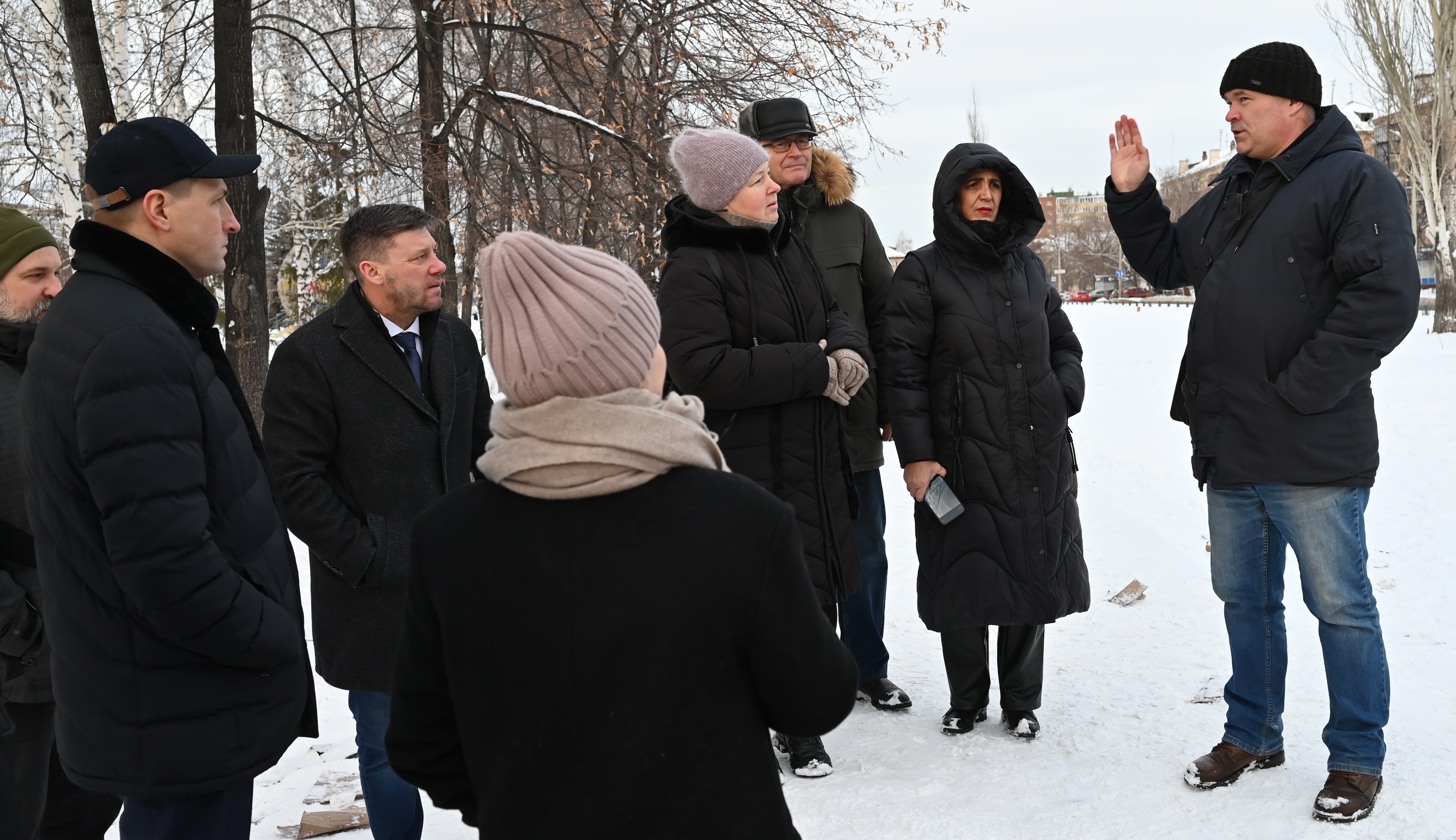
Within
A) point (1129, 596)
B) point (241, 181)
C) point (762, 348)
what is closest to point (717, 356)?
point (762, 348)

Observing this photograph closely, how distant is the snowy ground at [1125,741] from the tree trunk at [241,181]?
1.82 metres

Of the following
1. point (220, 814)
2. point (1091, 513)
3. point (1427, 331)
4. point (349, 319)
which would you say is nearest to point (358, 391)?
point (349, 319)

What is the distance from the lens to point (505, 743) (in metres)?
1.60

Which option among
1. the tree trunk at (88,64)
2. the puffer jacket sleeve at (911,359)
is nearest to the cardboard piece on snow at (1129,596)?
the puffer jacket sleeve at (911,359)

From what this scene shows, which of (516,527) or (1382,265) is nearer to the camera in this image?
(516,527)

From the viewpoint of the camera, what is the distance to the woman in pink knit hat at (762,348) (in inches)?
142

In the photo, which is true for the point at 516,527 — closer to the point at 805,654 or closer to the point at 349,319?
the point at 805,654

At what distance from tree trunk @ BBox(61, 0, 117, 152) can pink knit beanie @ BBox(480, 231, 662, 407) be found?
22.2ft

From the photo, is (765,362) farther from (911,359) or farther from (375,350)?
(375,350)

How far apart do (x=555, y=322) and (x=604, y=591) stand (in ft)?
1.25

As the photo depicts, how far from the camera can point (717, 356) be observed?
3580 millimetres

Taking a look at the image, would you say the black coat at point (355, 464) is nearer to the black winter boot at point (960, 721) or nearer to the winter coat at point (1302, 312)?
the black winter boot at point (960, 721)

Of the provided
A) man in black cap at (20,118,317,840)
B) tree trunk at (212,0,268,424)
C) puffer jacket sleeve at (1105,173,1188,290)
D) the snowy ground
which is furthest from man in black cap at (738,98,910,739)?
tree trunk at (212,0,268,424)

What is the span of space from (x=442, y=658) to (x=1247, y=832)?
2.63 metres
